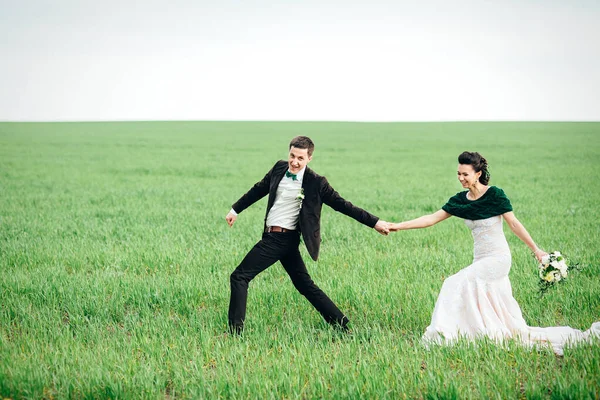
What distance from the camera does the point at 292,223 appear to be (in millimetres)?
5805

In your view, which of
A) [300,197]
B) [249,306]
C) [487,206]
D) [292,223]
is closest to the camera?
[487,206]

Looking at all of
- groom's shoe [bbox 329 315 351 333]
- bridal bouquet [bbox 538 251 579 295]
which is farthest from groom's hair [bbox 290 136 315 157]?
bridal bouquet [bbox 538 251 579 295]

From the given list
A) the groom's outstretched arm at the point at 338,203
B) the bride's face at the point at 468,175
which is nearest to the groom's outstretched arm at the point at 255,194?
the groom's outstretched arm at the point at 338,203

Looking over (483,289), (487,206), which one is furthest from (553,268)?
(487,206)

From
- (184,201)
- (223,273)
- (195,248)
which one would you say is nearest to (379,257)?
(223,273)

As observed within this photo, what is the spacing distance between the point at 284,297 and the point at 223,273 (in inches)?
63.5

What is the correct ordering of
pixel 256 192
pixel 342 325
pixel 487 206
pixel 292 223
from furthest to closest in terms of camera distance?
1. pixel 256 192
2. pixel 342 325
3. pixel 292 223
4. pixel 487 206

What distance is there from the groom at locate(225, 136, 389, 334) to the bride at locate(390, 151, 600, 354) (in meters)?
1.05

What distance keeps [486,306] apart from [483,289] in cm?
17

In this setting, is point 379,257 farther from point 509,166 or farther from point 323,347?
point 509,166

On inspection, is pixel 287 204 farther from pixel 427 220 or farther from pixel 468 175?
pixel 468 175

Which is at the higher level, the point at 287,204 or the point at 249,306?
the point at 287,204

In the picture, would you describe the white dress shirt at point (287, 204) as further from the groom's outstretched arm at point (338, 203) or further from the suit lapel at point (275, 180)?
the groom's outstretched arm at point (338, 203)

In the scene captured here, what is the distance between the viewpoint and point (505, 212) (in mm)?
5570
